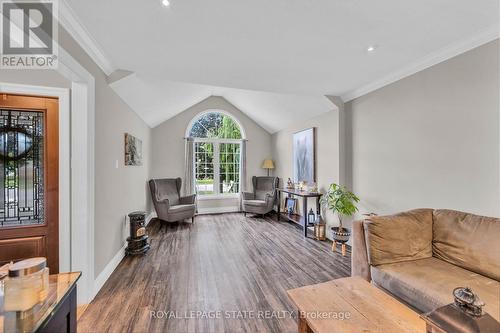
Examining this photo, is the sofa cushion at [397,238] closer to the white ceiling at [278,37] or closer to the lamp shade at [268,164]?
the white ceiling at [278,37]

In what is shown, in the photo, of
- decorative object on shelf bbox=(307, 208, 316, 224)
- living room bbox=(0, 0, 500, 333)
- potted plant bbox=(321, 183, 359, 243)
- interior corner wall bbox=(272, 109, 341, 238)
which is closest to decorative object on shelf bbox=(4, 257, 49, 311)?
living room bbox=(0, 0, 500, 333)

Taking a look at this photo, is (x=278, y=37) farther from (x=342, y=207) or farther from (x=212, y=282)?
(x=212, y=282)

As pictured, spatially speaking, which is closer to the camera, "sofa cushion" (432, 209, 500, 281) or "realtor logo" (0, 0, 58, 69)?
"realtor logo" (0, 0, 58, 69)

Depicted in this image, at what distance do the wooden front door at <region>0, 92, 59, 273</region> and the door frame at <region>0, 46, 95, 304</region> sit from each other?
12 centimetres

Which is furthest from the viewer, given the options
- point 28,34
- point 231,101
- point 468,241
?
point 231,101

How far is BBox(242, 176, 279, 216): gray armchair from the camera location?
507 centimetres

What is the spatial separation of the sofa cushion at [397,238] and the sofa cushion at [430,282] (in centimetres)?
6

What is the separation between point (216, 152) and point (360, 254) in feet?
15.1

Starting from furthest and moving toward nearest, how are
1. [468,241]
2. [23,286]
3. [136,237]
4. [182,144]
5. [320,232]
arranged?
1. [182,144]
2. [320,232]
3. [136,237]
4. [468,241]
5. [23,286]

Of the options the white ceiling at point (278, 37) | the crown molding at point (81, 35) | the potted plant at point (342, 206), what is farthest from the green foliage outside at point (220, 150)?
the crown molding at point (81, 35)

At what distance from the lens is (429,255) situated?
75.0 inches

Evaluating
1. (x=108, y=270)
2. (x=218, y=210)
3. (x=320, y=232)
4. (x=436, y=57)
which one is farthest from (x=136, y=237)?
(x=436, y=57)

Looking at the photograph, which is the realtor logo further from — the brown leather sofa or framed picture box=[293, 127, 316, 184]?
framed picture box=[293, 127, 316, 184]

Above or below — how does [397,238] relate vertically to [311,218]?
above
